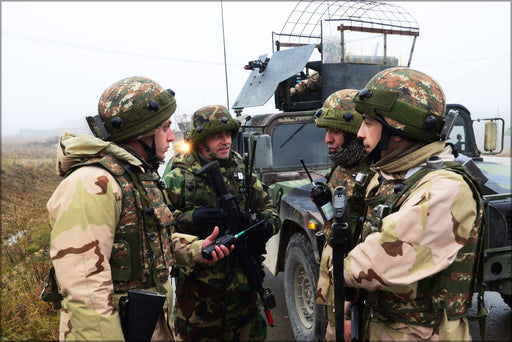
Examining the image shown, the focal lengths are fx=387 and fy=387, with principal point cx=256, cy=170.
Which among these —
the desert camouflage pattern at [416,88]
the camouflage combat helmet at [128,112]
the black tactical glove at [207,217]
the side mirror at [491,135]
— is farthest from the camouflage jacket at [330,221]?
the side mirror at [491,135]

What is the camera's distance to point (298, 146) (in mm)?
4312

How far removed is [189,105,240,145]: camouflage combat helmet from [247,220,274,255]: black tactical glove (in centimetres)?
79

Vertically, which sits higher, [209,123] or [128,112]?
[128,112]

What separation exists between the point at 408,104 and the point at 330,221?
0.90m

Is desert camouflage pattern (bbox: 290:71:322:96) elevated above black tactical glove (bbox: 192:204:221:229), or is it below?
above

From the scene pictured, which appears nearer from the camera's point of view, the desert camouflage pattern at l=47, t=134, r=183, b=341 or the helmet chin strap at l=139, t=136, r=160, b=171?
the desert camouflage pattern at l=47, t=134, r=183, b=341

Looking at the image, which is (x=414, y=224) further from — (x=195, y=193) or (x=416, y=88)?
(x=195, y=193)

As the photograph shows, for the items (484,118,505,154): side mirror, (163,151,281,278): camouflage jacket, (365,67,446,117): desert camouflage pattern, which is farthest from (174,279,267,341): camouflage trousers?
(484,118,505,154): side mirror

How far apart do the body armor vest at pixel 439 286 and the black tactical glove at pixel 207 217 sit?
1.25 meters

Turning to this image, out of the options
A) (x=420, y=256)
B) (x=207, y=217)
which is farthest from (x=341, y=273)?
(x=207, y=217)

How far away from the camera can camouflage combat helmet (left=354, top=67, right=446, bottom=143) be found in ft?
5.55

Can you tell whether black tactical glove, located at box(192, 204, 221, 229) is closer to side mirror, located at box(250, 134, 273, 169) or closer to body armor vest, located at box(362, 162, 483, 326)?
side mirror, located at box(250, 134, 273, 169)

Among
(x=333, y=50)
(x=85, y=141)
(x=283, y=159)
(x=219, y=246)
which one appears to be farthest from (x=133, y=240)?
(x=333, y=50)

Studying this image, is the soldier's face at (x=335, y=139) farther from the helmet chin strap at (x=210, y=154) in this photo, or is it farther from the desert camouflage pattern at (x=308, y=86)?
the desert camouflage pattern at (x=308, y=86)
